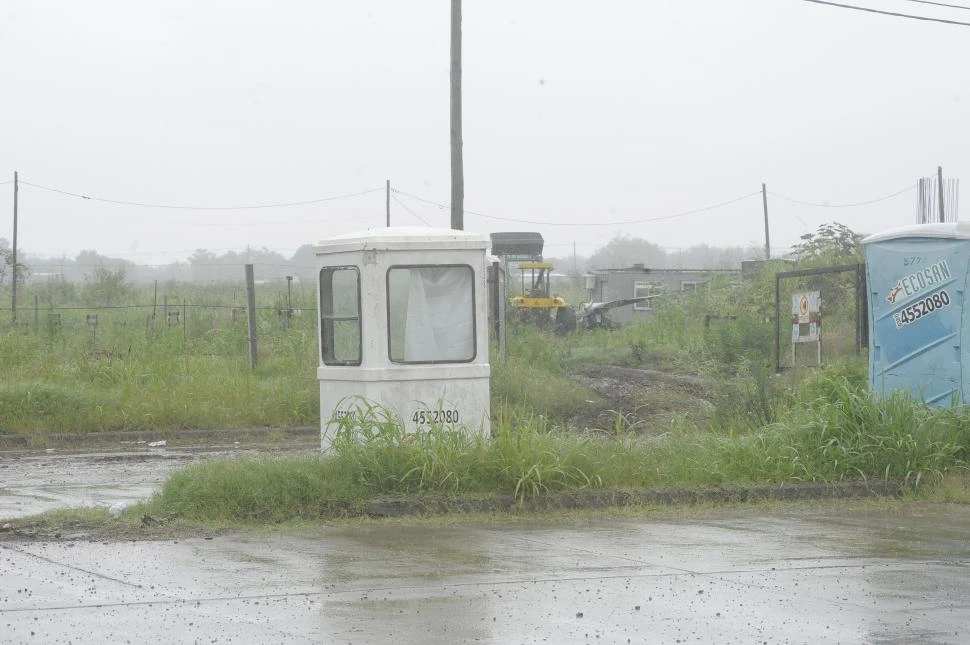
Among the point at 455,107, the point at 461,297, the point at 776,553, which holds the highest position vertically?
the point at 455,107

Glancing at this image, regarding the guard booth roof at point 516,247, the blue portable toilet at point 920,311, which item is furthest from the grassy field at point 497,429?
the guard booth roof at point 516,247

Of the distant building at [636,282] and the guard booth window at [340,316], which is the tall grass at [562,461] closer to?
the guard booth window at [340,316]

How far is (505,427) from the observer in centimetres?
1081

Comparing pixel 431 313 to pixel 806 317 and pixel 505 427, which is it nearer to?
pixel 505 427

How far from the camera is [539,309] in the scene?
4194 centimetres

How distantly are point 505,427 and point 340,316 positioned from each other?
234cm

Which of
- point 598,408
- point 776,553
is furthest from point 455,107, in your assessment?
point 776,553

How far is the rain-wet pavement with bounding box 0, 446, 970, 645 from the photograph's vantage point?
642 centimetres

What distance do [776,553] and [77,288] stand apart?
4845cm

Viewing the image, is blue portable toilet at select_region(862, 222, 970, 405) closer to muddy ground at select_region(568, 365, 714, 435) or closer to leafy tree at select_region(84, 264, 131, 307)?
muddy ground at select_region(568, 365, 714, 435)

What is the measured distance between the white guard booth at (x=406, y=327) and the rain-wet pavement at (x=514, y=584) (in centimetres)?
213

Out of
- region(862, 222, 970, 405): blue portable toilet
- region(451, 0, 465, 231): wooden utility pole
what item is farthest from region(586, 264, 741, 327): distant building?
region(862, 222, 970, 405): blue portable toilet

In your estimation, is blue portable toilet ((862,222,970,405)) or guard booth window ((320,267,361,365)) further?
blue portable toilet ((862,222,970,405))

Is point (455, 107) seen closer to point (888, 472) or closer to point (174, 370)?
point (174, 370)
